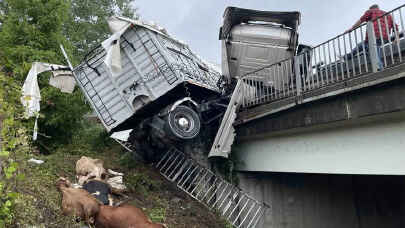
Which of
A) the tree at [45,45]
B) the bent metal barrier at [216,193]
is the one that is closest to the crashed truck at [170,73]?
the bent metal barrier at [216,193]

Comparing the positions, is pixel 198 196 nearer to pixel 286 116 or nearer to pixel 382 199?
pixel 286 116

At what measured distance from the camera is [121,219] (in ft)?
16.4

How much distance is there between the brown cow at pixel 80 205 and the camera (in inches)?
199

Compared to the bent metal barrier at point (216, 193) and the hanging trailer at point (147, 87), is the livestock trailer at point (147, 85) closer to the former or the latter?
the hanging trailer at point (147, 87)

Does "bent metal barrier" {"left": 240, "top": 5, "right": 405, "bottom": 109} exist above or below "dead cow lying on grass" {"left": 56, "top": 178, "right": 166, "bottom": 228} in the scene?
above

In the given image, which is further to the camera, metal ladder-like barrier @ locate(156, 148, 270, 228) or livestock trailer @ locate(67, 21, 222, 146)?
metal ladder-like barrier @ locate(156, 148, 270, 228)

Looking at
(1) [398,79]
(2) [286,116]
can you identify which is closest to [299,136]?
(2) [286,116]

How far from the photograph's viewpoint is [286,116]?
6.86 metres

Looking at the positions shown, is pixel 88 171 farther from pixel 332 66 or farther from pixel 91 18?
pixel 91 18

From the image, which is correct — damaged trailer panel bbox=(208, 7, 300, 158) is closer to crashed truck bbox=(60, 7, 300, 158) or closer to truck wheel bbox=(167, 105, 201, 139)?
crashed truck bbox=(60, 7, 300, 158)

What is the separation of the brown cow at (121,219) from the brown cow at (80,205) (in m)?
0.13

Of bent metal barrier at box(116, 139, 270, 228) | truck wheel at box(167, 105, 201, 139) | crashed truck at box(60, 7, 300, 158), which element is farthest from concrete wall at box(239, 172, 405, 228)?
truck wheel at box(167, 105, 201, 139)

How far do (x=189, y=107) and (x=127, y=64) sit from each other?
212 centimetres

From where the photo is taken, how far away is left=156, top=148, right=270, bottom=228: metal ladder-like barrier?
8.51 metres
